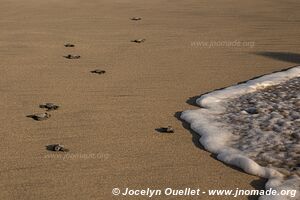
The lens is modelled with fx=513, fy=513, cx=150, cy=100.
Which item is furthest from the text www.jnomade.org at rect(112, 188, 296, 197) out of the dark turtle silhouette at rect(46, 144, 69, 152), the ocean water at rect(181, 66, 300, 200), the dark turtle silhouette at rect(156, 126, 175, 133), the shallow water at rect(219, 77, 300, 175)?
the dark turtle silhouette at rect(156, 126, 175, 133)

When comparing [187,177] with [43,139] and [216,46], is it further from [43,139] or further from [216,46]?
[216,46]

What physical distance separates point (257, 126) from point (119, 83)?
1.65 m

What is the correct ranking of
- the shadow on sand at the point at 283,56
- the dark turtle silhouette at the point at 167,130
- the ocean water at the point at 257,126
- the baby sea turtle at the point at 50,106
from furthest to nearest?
the shadow on sand at the point at 283,56, the baby sea turtle at the point at 50,106, the dark turtle silhouette at the point at 167,130, the ocean water at the point at 257,126

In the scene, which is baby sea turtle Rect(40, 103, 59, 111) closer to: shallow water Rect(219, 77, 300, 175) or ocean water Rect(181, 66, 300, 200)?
ocean water Rect(181, 66, 300, 200)

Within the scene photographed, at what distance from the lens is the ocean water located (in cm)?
345

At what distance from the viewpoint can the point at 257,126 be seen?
164 inches

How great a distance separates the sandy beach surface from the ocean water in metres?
0.12

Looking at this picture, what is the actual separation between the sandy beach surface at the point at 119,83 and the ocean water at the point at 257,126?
0.12 meters

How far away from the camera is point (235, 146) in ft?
12.4

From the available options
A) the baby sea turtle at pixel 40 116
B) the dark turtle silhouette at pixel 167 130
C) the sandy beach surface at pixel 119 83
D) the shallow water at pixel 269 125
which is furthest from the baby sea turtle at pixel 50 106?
the shallow water at pixel 269 125

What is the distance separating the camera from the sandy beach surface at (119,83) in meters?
3.33

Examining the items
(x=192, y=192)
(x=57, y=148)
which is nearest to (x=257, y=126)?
(x=192, y=192)

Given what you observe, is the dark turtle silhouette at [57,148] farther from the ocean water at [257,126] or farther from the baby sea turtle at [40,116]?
the ocean water at [257,126]

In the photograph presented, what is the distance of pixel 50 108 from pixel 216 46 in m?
3.24
